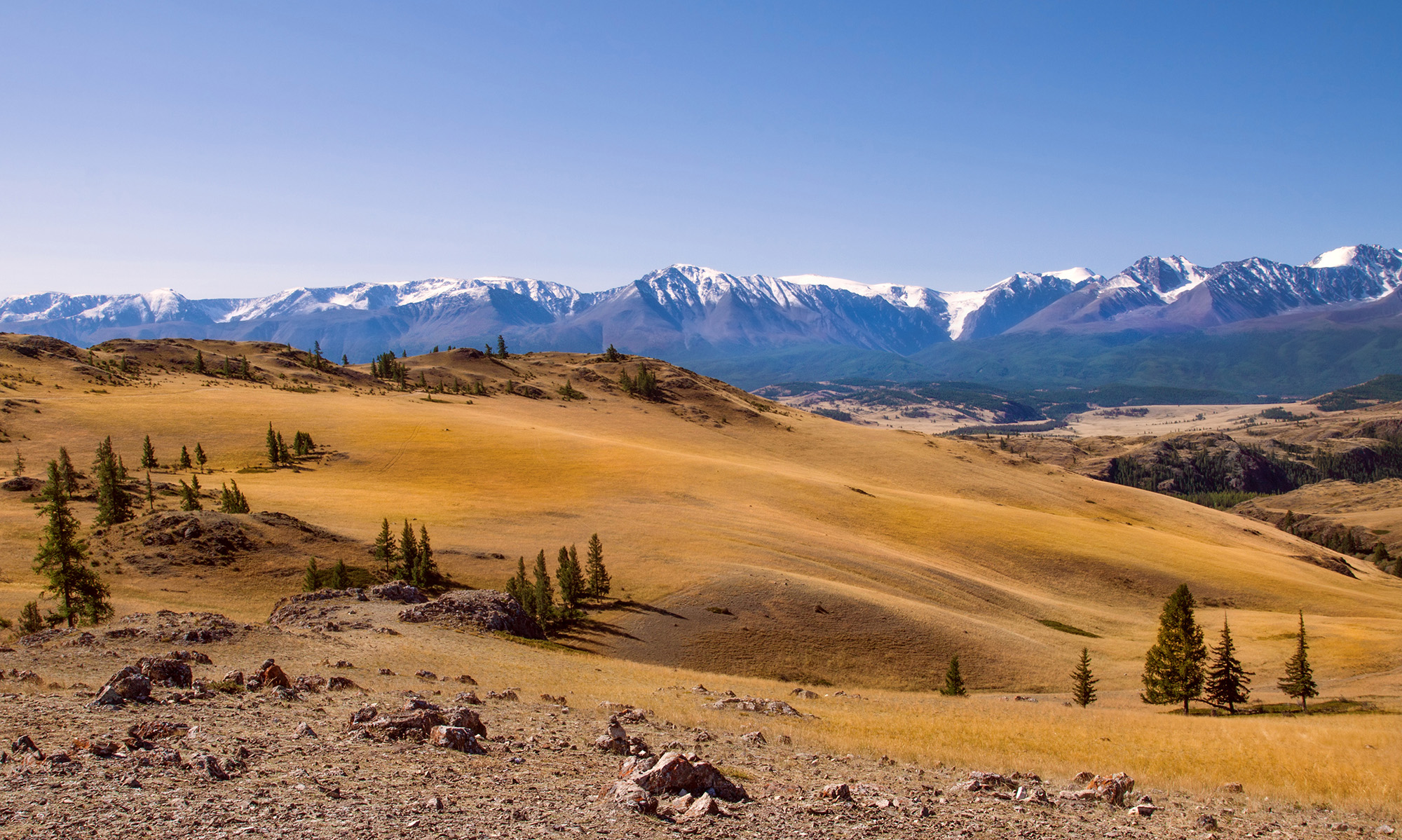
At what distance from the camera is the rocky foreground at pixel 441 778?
12773mm

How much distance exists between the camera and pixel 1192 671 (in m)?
39.2

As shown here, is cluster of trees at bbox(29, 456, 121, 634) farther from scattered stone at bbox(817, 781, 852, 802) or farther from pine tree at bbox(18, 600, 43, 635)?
scattered stone at bbox(817, 781, 852, 802)

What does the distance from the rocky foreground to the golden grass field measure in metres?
3.58

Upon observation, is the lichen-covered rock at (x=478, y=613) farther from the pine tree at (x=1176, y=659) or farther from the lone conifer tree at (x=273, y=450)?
the lone conifer tree at (x=273, y=450)

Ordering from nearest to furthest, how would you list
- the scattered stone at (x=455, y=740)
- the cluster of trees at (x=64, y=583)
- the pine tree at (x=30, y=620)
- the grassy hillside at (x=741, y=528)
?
the scattered stone at (x=455, y=740), the pine tree at (x=30, y=620), the cluster of trees at (x=64, y=583), the grassy hillside at (x=741, y=528)

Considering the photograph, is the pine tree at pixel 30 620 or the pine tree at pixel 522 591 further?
the pine tree at pixel 522 591

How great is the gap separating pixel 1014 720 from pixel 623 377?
157125mm

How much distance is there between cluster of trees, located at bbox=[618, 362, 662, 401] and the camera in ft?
573

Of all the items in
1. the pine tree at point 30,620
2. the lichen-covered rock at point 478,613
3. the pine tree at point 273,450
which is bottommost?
the lichen-covered rock at point 478,613

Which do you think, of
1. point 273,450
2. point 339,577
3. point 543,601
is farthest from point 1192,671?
point 273,450

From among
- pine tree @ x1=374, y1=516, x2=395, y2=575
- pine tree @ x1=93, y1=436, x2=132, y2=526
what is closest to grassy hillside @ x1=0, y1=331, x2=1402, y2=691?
pine tree @ x1=374, y1=516, x2=395, y2=575

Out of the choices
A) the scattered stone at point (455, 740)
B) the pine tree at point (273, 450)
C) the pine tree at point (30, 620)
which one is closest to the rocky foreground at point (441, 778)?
the scattered stone at point (455, 740)

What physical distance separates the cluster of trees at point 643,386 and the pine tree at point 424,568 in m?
120

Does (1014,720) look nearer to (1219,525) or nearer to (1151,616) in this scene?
(1151,616)
